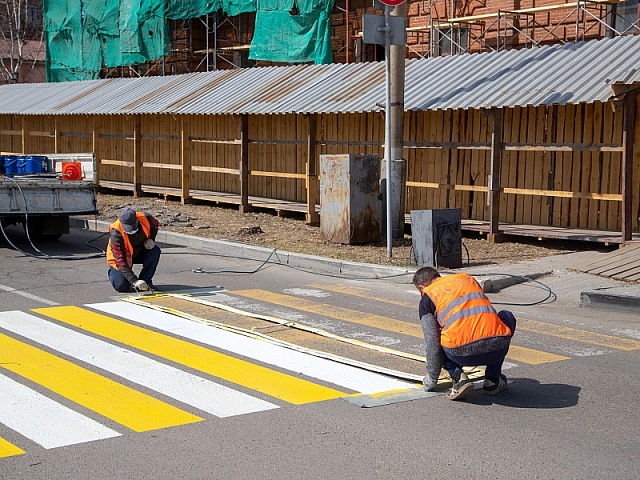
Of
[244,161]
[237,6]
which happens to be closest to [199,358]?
[244,161]

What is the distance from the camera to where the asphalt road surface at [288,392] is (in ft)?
18.0

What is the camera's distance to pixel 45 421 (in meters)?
6.25

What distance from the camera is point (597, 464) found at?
5426mm

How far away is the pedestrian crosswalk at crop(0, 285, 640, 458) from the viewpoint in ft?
20.8

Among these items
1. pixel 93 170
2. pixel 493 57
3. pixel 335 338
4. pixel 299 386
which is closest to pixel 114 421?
pixel 299 386

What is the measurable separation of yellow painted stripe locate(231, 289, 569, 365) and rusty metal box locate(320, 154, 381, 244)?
380 centimetres

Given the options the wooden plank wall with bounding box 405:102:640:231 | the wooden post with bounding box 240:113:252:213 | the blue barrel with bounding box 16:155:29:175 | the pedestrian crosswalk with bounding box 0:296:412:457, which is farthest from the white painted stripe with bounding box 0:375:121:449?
the wooden post with bounding box 240:113:252:213

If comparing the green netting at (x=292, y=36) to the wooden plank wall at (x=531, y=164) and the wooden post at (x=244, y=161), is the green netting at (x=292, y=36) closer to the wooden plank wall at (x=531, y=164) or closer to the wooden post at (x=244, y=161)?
the wooden post at (x=244, y=161)

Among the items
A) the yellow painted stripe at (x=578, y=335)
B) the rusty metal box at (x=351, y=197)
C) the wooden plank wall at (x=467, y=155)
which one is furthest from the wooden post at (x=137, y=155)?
the yellow painted stripe at (x=578, y=335)

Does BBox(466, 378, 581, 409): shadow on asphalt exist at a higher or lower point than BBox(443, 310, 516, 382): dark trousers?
lower

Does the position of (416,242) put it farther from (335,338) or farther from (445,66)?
(445,66)

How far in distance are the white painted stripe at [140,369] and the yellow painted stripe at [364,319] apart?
269cm

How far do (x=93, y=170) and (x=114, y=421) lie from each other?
36.1 feet

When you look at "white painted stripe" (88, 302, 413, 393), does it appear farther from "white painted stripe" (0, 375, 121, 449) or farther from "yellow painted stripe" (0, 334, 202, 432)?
"white painted stripe" (0, 375, 121, 449)
